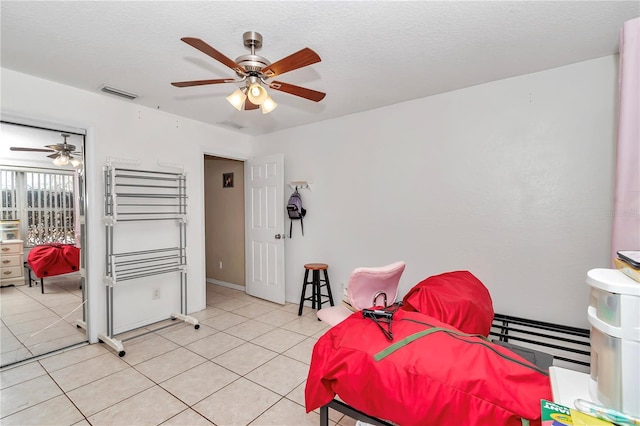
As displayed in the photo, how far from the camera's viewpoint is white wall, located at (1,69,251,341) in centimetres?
275

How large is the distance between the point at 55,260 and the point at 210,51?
9.80 ft

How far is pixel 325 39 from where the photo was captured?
83.8 inches

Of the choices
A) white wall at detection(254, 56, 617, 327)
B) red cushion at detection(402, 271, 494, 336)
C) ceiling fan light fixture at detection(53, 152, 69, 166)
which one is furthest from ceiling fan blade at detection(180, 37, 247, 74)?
ceiling fan light fixture at detection(53, 152, 69, 166)

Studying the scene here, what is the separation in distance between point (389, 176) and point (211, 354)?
262cm

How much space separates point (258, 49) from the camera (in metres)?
2.21

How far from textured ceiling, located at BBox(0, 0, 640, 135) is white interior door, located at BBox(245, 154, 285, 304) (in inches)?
63.0

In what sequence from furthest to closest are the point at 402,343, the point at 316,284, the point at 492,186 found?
the point at 316,284, the point at 492,186, the point at 402,343

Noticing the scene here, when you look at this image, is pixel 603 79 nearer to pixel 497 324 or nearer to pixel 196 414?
pixel 497 324

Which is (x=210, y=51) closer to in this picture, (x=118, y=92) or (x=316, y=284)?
(x=118, y=92)

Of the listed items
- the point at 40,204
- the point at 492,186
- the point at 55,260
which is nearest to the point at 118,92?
the point at 40,204

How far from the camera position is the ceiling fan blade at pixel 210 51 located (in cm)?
155

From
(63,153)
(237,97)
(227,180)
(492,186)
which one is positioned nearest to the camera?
(237,97)

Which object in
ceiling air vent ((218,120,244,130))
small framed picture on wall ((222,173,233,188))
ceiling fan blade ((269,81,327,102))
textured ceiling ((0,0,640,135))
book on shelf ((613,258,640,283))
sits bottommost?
book on shelf ((613,258,640,283))

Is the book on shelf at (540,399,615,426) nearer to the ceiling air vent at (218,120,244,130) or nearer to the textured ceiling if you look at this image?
the textured ceiling
